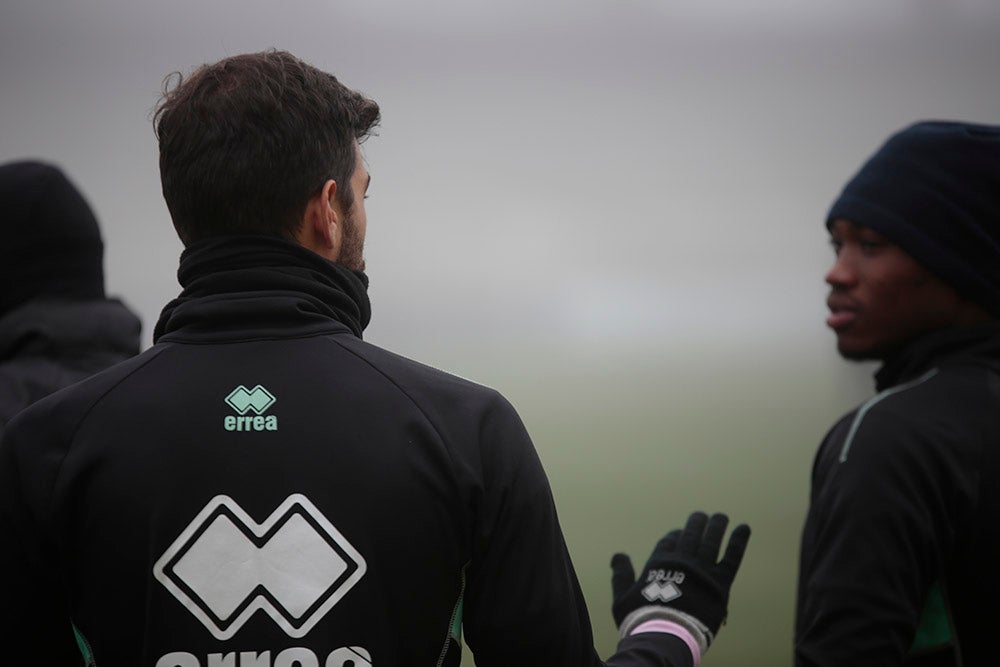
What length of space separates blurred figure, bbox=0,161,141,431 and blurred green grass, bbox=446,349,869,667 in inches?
29.8

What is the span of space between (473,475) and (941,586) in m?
0.58

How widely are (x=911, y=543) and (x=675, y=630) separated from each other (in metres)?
0.26

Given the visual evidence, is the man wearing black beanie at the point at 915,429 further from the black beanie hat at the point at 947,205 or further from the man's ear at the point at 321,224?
the man's ear at the point at 321,224

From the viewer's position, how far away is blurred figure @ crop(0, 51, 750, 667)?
0.71m

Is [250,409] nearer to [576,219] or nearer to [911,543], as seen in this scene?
[911,543]

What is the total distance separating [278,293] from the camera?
2.49 ft

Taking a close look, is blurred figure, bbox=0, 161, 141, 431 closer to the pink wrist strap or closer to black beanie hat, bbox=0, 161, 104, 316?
black beanie hat, bbox=0, 161, 104, 316

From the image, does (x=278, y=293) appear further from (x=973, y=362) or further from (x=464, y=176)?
(x=464, y=176)

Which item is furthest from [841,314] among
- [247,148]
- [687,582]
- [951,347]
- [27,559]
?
[27,559]

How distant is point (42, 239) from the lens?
1300mm

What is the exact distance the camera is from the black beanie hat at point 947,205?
1142 mm

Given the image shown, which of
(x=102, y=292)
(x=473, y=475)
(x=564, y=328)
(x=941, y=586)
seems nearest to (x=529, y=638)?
(x=473, y=475)

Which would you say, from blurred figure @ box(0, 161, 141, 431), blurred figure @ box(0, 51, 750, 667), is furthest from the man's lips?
blurred figure @ box(0, 161, 141, 431)

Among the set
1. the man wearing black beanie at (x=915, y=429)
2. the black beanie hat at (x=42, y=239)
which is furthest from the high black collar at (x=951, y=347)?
the black beanie hat at (x=42, y=239)
